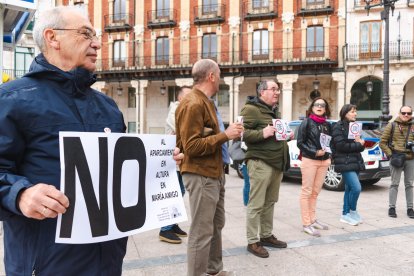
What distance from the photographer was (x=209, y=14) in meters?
28.7

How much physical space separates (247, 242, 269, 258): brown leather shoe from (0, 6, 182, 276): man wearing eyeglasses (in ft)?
8.81

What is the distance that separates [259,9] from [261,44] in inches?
103

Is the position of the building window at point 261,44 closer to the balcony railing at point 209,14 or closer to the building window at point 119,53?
the balcony railing at point 209,14

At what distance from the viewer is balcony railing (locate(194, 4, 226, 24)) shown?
28453 millimetres

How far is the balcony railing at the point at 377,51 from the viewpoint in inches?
965

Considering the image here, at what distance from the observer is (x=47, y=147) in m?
1.67

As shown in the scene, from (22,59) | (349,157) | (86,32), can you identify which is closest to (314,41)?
(349,157)

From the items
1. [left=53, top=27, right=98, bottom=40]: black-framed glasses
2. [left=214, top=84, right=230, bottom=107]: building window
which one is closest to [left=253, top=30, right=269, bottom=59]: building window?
[left=214, top=84, right=230, bottom=107]: building window

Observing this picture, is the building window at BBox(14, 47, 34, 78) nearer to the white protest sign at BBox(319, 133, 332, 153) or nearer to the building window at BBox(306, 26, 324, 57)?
the building window at BBox(306, 26, 324, 57)

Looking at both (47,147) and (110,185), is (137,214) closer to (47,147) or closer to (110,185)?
(110,185)

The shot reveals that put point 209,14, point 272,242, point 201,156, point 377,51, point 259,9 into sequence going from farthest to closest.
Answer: point 209,14, point 259,9, point 377,51, point 272,242, point 201,156

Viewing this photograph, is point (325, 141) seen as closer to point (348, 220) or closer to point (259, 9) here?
point (348, 220)

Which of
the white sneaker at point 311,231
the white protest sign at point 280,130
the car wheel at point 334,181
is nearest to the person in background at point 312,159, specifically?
the white sneaker at point 311,231

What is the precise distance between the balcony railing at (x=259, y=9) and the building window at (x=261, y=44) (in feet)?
3.83
